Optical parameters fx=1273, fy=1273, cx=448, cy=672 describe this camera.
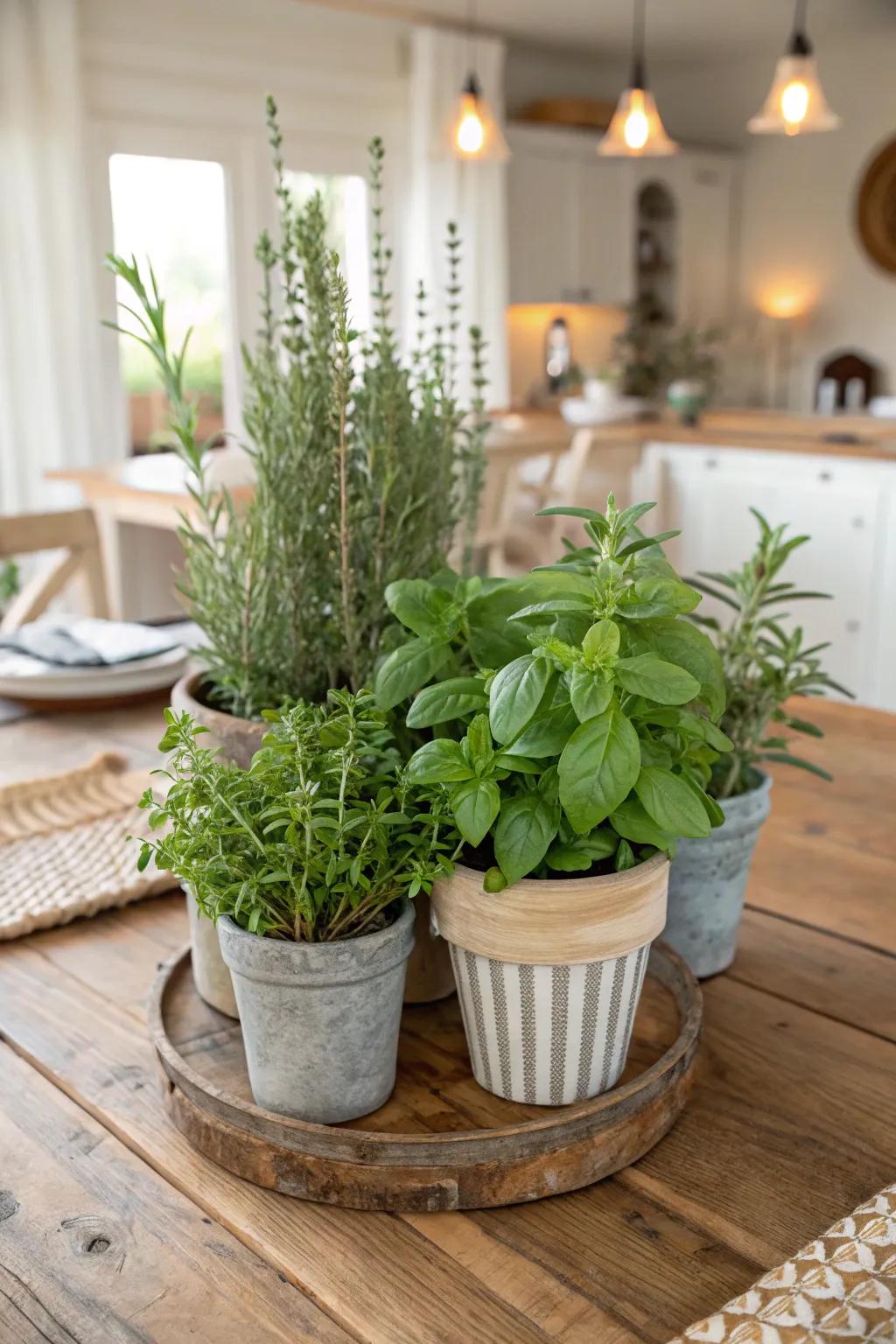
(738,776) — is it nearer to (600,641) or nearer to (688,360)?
(600,641)

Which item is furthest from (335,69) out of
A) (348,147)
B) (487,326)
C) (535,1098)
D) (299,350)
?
(535,1098)

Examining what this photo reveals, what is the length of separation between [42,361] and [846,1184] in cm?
456

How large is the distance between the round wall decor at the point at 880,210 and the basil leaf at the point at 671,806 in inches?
275

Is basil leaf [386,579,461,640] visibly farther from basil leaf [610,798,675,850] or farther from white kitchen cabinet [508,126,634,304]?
white kitchen cabinet [508,126,634,304]

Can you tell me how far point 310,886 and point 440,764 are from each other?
87 millimetres

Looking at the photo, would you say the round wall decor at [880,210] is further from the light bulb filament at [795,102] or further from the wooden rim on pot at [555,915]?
the wooden rim on pot at [555,915]

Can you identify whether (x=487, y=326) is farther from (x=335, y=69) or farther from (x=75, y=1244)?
(x=75, y=1244)

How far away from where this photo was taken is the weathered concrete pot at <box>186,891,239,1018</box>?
0.75 meters

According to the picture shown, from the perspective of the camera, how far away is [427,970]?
2.57ft

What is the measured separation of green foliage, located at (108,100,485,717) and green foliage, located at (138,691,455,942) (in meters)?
0.18

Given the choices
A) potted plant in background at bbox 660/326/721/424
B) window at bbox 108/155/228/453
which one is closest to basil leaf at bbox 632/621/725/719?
window at bbox 108/155/228/453

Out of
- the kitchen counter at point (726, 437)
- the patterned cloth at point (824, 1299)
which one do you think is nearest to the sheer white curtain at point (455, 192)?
the kitchen counter at point (726, 437)

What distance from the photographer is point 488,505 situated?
157 inches

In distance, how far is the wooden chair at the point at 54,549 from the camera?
215cm
